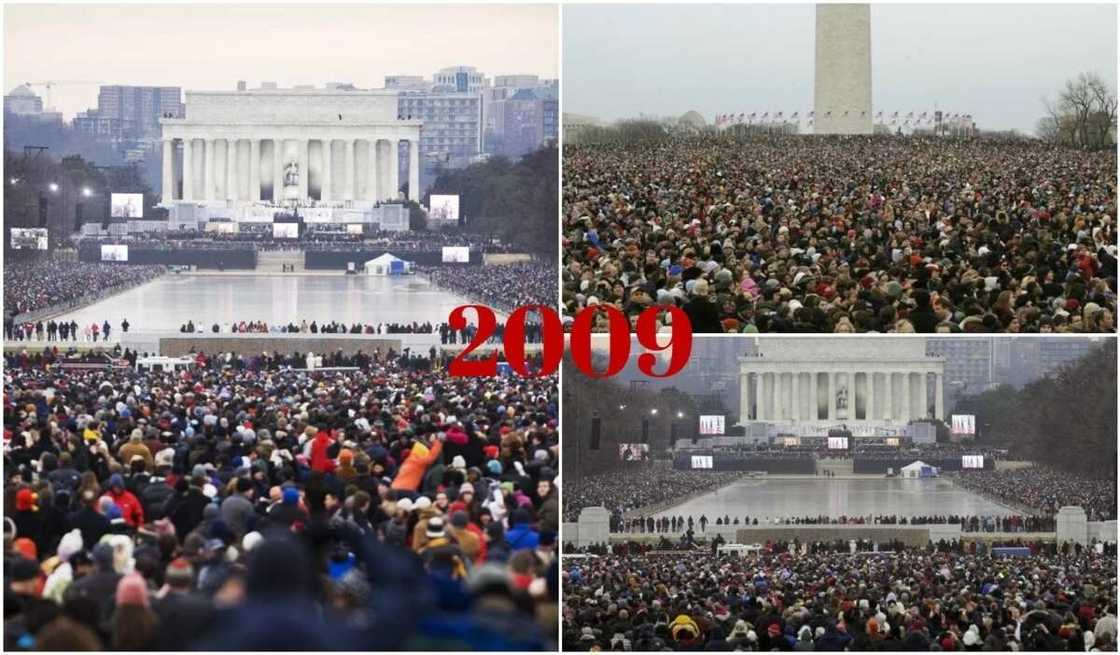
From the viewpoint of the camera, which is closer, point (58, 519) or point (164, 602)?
point (164, 602)

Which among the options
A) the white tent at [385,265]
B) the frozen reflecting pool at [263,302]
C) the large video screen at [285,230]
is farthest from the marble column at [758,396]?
the large video screen at [285,230]

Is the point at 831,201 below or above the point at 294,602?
above

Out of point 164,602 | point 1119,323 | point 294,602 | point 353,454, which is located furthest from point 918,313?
point 294,602

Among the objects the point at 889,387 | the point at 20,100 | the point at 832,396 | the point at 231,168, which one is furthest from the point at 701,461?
the point at 20,100

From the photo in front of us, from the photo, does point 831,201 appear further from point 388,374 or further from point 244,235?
point 244,235

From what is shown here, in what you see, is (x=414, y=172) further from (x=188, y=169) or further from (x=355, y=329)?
(x=188, y=169)

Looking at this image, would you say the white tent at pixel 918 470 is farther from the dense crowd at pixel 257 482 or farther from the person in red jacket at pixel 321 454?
the person in red jacket at pixel 321 454
